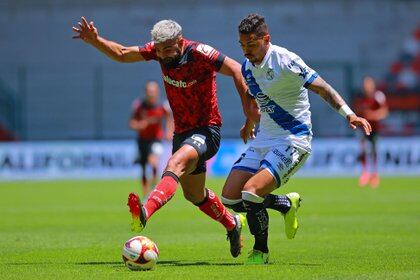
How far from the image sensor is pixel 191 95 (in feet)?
33.9

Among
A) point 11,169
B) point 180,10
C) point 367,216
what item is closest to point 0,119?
point 11,169

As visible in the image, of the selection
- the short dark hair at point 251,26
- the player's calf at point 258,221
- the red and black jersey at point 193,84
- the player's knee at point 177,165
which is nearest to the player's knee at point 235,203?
the player's calf at point 258,221

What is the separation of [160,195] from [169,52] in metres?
1.54

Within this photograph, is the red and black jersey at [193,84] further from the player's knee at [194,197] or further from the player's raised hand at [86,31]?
the player's knee at [194,197]

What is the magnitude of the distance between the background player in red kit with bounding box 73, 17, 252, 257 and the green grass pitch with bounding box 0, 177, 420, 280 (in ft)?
2.23

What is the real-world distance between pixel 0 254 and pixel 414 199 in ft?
36.3

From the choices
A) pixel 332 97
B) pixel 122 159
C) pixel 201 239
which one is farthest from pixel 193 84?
pixel 122 159

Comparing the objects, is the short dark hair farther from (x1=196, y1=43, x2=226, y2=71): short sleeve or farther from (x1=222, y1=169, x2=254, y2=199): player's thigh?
(x1=222, y1=169, x2=254, y2=199): player's thigh

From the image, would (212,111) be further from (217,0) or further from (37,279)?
(217,0)

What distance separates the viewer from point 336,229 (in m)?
14.0

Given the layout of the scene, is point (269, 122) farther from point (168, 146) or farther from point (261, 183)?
point (168, 146)

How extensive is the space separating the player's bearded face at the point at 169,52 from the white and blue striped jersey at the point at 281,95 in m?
0.70

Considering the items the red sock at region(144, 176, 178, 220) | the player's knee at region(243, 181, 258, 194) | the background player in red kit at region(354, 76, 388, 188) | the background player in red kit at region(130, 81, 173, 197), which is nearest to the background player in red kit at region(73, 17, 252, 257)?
the red sock at region(144, 176, 178, 220)

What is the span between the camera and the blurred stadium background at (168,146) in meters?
10.6
